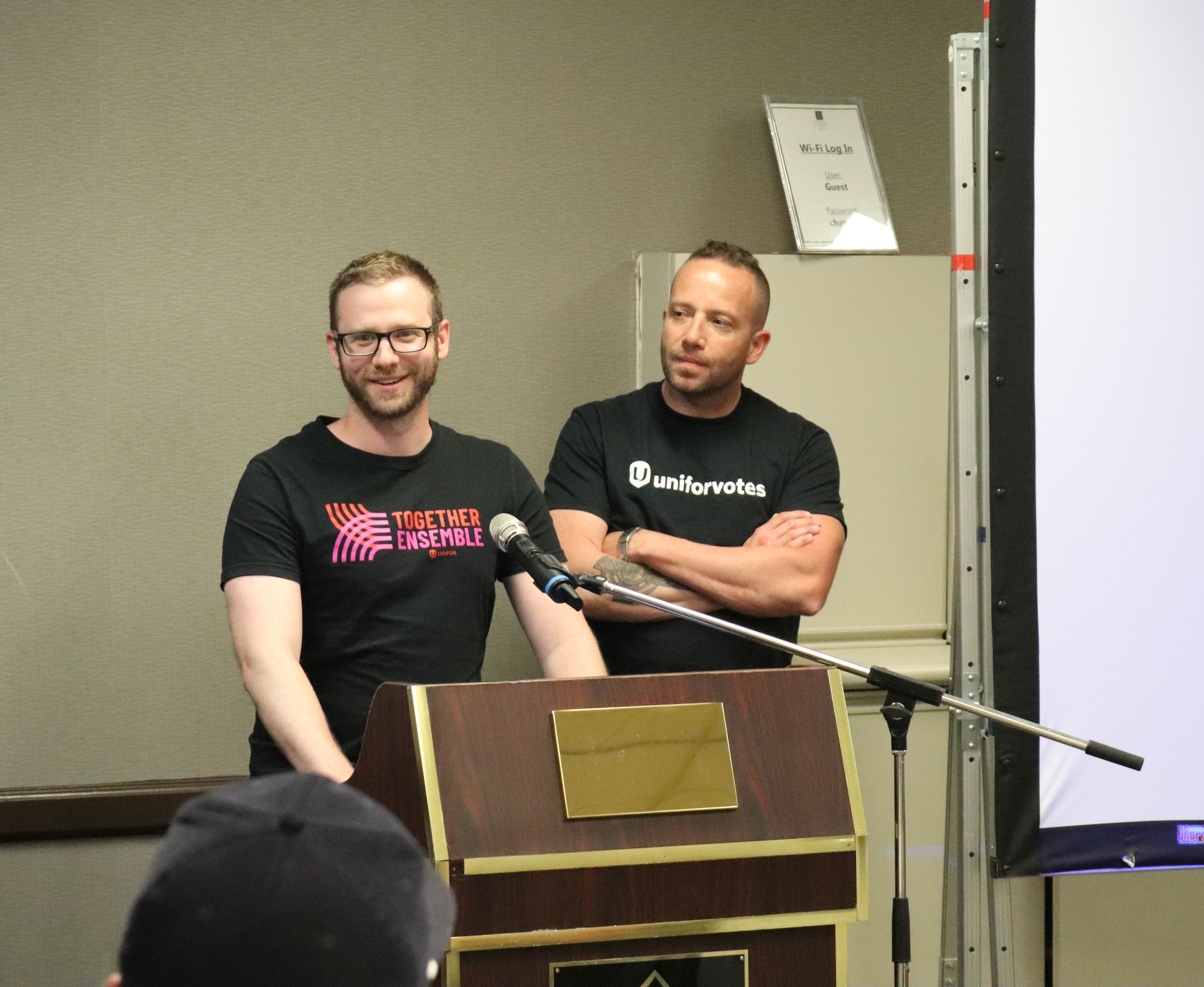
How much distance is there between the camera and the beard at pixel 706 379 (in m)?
2.67

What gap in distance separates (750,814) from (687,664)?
1.00 meters

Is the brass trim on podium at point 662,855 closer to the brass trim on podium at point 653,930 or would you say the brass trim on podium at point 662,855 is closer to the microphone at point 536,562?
the brass trim on podium at point 653,930

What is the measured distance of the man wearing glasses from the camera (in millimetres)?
2125

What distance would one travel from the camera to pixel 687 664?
2562 mm

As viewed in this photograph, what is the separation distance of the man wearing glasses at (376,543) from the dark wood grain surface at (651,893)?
26.4 inches

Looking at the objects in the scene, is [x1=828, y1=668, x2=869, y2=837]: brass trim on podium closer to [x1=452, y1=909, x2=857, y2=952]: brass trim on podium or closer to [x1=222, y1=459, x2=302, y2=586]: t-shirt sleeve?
[x1=452, y1=909, x2=857, y2=952]: brass trim on podium

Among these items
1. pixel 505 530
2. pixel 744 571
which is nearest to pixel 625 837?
pixel 505 530

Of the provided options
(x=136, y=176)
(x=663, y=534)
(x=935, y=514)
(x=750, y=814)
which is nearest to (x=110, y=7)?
(x=136, y=176)

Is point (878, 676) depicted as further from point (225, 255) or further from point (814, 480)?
point (225, 255)

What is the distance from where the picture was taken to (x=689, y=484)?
8.66ft

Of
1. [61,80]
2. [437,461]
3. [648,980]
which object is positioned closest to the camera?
[648,980]

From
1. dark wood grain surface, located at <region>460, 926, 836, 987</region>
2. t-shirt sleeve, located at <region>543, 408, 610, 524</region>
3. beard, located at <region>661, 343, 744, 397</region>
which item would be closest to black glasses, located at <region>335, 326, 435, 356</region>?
t-shirt sleeve, located at <region>543, 408, 610, 524</region>

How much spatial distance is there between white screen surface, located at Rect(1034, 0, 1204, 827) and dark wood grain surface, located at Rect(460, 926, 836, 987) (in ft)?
2.83

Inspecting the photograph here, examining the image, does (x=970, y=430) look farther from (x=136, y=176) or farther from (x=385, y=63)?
(x=136, y=176)
